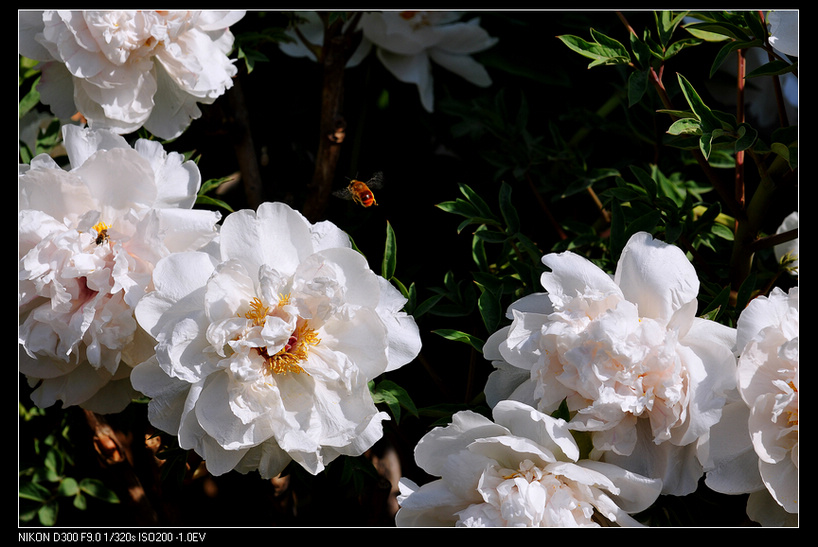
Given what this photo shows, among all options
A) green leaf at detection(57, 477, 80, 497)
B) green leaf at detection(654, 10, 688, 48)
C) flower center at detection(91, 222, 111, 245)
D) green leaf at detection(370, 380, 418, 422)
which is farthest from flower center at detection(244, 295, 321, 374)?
green leaf at detection(57, 477, 80, 497)

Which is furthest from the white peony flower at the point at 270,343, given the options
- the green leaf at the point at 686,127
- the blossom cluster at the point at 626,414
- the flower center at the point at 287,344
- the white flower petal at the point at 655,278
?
the green leaf at the point at 686,127

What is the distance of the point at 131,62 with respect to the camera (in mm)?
984

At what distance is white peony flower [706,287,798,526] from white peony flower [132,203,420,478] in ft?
1.14

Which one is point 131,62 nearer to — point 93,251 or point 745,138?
point 93,251

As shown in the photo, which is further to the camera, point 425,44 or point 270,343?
point 425,44

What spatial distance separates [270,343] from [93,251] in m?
0.25

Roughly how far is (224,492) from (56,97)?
73cm

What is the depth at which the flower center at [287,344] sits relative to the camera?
0.79m

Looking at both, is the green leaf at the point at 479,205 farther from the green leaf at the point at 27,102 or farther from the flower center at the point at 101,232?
the green leaf at the point at 27,102

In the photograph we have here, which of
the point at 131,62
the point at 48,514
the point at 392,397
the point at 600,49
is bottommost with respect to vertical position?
the point at 48,514

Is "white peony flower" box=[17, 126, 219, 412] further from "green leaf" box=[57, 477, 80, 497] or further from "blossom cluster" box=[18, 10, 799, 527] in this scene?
"green leaf" box=[57, 477, 80, 497]

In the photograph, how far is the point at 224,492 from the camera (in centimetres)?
132

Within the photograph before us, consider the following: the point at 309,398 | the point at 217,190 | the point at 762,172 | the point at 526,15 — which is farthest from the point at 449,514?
the point at 526,15

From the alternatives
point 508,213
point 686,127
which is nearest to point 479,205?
point 508,213
